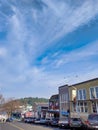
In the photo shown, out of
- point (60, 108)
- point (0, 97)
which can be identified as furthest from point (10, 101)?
point (60, 108)

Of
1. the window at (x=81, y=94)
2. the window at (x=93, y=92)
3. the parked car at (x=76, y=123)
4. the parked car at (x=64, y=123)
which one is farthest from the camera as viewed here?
the window at (x=81, y=94)

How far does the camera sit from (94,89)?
46.6 meters

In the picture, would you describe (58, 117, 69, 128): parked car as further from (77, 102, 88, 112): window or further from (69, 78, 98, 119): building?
(77, 102, 88, 112): window

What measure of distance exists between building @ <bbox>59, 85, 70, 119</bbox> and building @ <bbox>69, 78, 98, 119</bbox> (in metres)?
1.67

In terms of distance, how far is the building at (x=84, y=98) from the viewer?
153ft

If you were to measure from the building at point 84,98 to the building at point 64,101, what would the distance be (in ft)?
5.49

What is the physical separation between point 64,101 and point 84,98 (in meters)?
9.30

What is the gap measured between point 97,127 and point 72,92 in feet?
97.2

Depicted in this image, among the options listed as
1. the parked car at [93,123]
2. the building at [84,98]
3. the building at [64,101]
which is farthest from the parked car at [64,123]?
the building at [64,101]

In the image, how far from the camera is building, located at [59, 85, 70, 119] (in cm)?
5650

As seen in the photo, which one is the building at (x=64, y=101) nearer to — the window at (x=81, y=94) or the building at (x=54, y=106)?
the building at (x=54, y=106)

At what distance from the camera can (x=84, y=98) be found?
164ft

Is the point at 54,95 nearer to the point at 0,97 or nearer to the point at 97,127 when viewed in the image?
the point at 0,97

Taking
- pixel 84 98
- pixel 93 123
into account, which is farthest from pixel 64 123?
pixel 84 98
